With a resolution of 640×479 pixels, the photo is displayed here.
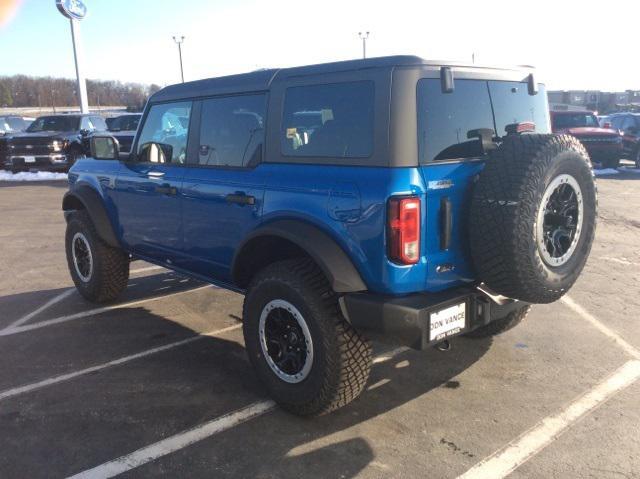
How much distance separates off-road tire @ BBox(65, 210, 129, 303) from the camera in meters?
5.28

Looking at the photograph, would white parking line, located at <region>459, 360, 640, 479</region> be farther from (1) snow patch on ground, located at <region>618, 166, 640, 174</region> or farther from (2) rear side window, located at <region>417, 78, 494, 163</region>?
(1) snow patch on ground, located at <region>618, 166, 640, 174</region>

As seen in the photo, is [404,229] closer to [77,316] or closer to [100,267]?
[100,267]

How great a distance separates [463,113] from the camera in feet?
10.2

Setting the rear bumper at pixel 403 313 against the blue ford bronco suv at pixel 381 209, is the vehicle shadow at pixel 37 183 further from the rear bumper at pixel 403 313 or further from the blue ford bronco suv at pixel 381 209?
the rear bumper at pixel 403 313

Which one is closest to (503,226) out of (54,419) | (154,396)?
(154,396)

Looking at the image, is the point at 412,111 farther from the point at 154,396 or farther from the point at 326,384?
the point at 154,396

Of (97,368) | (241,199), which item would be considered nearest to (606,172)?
(241,199)

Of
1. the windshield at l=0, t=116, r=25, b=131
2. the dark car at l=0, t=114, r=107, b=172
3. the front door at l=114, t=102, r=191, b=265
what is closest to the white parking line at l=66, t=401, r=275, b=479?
the front door at l=114, t=102, r=191, b=265

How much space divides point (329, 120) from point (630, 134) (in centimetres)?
1826

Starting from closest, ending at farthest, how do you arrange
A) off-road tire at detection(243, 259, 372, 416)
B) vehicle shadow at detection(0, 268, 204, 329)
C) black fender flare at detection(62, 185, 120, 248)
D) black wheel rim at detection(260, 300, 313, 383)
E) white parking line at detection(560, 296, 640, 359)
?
1. off-road tire at detection(243, 259, 372, 416)
2. black wheel rim at detection(260, 300, 313, 383)
3. white parking line at detection(560, 296, 640, 359)
4. black fender flare at detection(62, 185, 120, 248)
5. vehicle shadow at detection(0, 268, 204, 329)

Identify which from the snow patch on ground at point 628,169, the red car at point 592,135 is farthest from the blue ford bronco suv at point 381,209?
the snow patch on ground at point 628,169

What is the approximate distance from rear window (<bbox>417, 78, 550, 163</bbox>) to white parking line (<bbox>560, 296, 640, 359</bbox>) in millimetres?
1903

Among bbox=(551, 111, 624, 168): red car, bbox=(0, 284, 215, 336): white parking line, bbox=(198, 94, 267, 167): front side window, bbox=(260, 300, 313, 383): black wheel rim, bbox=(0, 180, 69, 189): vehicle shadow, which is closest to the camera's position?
bbox=(260, 300, 313, 383): black wheel rim

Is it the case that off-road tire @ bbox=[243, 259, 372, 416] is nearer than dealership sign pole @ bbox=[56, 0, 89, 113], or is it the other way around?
off-road tire @ bbox=[243, 259, 372, 416]
